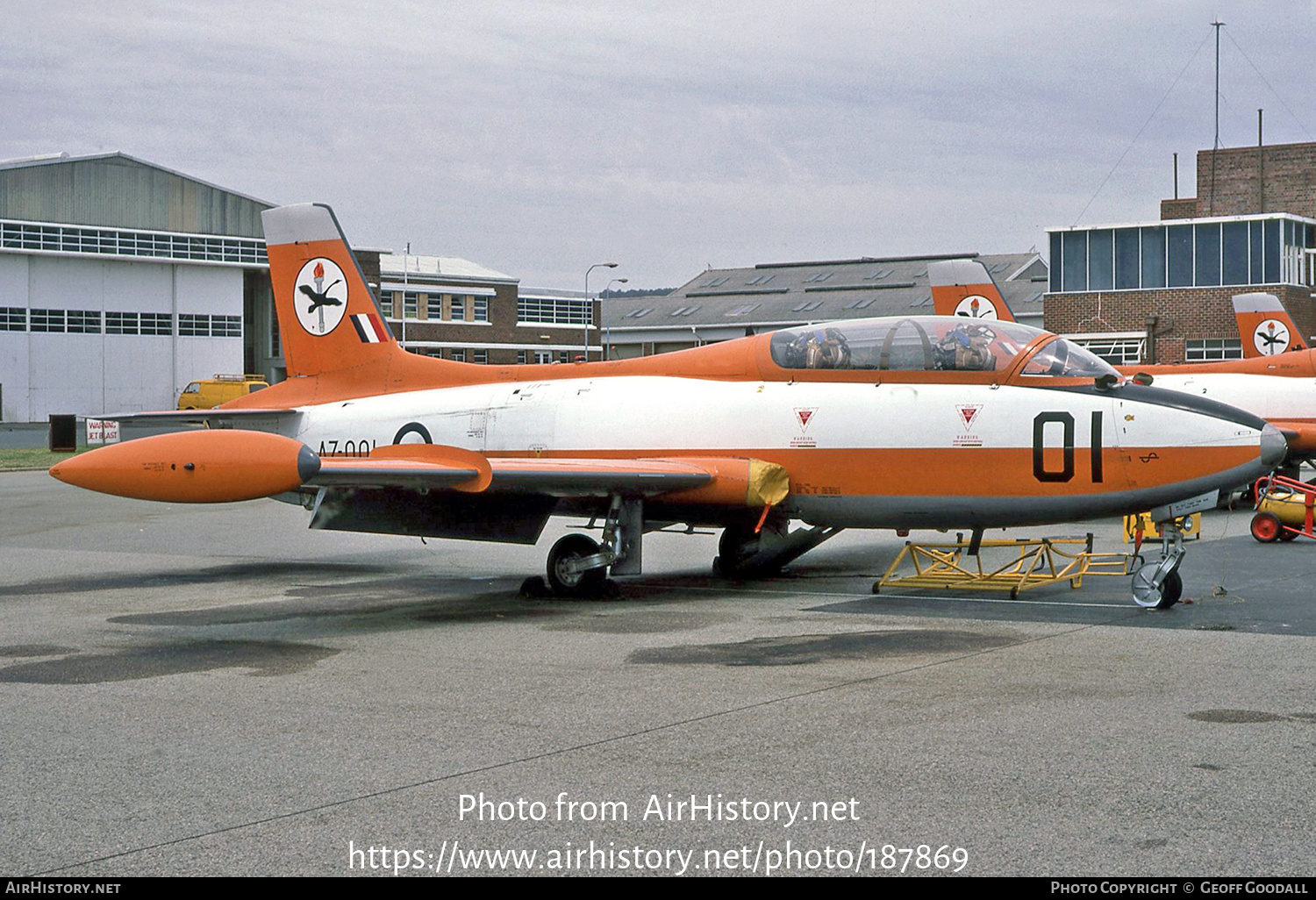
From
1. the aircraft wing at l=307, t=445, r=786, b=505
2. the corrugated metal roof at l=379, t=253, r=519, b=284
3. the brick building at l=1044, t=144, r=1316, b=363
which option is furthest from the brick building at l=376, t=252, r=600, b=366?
the aircraft wing at l=307, t=445, r=786, b=505

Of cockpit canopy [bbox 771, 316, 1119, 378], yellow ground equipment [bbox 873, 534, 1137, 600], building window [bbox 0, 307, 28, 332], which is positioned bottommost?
yellow ground equipment [bbox 873, 534, 1137, 600]

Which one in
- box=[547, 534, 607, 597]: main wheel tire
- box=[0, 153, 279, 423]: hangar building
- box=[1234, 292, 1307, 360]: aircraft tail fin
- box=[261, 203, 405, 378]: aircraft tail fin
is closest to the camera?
box=[547, 534, 607, 597]: main wheel tire

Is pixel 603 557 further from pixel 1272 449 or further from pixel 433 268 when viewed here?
pixel 433 268

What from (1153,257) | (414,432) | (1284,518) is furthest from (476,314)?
(414,432)

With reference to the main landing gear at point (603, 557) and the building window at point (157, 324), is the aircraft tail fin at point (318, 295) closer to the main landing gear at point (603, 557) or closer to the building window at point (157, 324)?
the main landing gear at point (603, 557)

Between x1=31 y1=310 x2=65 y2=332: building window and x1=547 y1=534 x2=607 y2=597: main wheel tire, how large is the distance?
64692 mm

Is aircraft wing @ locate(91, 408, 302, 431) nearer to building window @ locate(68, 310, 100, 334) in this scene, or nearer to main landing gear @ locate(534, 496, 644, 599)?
Answer: main landing gear @ locate(534, 496, 644, 599)

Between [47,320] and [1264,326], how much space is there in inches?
2310

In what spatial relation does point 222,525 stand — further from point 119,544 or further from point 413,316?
point 413,316

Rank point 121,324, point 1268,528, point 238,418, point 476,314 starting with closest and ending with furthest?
point 238,418 → point 1268,528 → point 121,324 → point 476,314

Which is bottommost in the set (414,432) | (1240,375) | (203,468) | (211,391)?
(203,468)

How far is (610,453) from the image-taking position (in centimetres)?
1369

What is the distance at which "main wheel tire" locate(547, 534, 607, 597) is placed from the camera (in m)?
13.1

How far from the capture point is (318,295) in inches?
659
